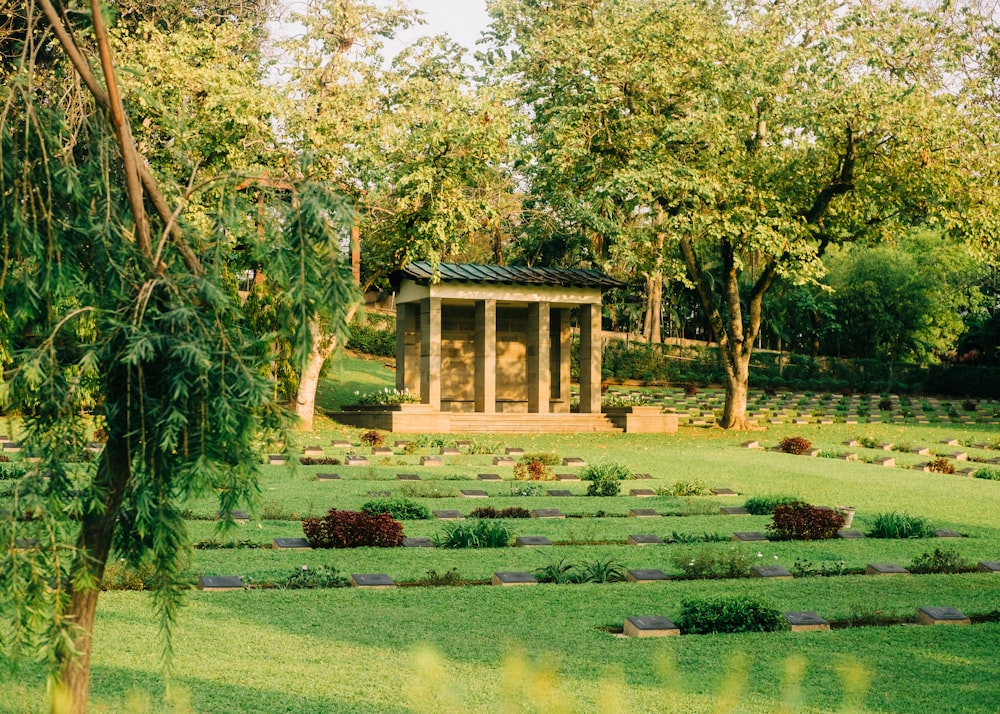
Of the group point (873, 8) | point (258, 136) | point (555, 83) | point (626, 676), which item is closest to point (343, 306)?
point (626, 676)

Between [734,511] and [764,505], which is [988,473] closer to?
[764,505]

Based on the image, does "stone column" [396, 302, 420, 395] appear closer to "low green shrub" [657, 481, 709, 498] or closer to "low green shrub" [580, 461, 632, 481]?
"low green shrub" [580, 461, 632, 481]

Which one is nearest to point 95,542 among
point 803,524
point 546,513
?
point 803,524

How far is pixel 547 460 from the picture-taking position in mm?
20781

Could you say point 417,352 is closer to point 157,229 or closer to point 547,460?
point 547,460

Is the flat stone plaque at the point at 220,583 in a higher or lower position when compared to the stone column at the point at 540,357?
lower

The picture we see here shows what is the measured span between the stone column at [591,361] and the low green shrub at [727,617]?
23059 millimetres

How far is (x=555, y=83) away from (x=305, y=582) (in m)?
21.8

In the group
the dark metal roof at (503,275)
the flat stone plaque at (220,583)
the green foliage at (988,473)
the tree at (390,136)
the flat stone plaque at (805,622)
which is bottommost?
the green foliage at (988,473)

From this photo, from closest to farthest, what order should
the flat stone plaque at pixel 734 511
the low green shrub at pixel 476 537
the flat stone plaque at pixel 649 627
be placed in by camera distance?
the flat stone plaque at pixel 649 627
the low green shrub at pixel 476 537
the flat stone plaque at pixel 734 511

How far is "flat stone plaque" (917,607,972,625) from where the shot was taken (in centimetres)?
873

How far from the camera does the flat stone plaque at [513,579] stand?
999cm

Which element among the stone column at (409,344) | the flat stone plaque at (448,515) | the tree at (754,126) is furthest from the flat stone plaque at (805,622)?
the stone column at (409,344)

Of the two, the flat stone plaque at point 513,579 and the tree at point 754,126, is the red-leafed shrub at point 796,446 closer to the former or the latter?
the tree at point 754,126
